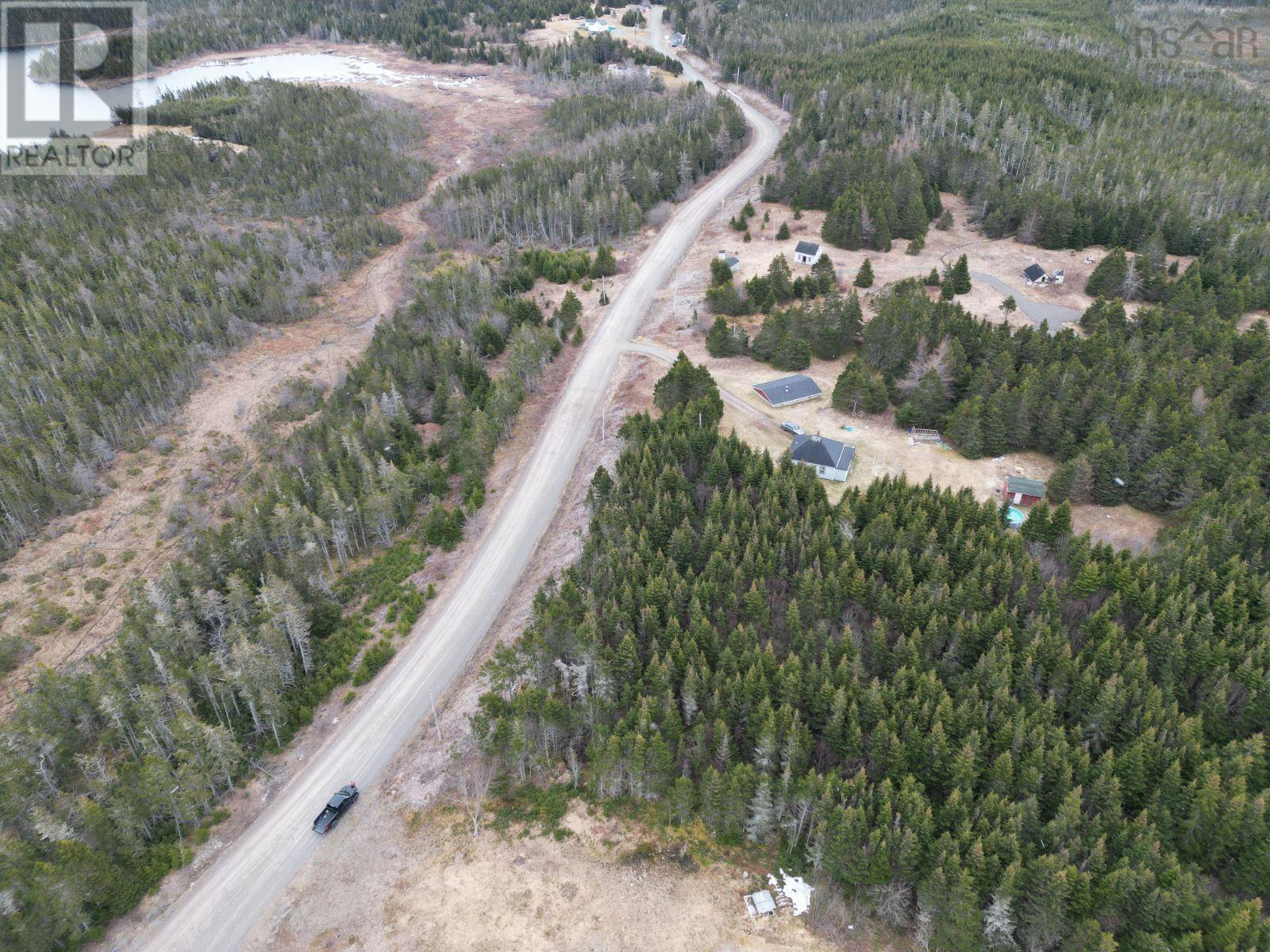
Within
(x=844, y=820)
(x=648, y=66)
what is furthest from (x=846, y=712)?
(x=648, y=66)

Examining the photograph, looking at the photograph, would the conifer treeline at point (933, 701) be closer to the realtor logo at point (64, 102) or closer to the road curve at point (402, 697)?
the road curve at point (402, 697)

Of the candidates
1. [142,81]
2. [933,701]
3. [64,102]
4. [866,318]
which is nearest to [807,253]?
[866,318]

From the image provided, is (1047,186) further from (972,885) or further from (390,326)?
(972,885)

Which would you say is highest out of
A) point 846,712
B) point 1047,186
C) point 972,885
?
point 1047,186

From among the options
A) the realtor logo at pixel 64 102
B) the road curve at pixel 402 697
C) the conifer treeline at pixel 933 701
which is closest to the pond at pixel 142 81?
the realtor logo at pixel 64 102

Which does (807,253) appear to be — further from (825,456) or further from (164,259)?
(164,259)
